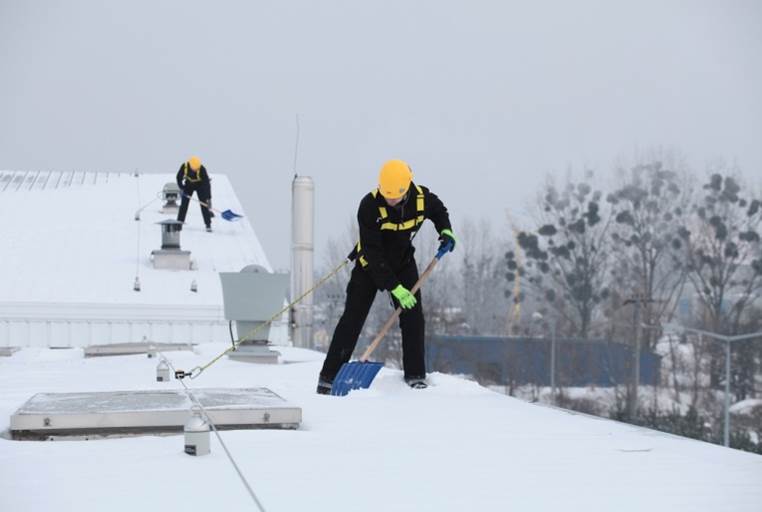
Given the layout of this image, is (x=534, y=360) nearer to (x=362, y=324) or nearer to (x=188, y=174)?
(x=188, y=174)

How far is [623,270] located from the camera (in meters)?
46.4

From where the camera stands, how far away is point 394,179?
6.01 m

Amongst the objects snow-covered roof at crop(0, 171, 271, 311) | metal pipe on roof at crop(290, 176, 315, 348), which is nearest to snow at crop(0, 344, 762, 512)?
snow-covered roof at crop(0, 171, 271, 311)

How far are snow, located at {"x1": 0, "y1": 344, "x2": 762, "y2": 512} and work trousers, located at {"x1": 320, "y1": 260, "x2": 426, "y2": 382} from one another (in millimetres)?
596

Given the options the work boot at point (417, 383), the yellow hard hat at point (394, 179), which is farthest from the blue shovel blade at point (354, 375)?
the yellow hard hat at point (394, 179)

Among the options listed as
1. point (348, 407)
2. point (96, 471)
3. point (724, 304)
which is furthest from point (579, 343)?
point (96, 471)

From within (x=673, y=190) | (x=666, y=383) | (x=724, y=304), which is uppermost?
(x=673, y=190)

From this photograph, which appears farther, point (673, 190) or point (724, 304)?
point (673, 190)

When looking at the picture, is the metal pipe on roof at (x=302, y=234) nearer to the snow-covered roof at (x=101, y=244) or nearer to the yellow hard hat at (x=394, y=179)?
the snow-covered roof at (x=101, y=244)

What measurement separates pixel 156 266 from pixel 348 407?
14473mm

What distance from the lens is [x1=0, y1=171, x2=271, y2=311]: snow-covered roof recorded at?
59.4ft

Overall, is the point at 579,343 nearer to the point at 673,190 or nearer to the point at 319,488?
the point at 673,190

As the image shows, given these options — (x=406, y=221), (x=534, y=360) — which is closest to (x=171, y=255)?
(x=406, y=221)

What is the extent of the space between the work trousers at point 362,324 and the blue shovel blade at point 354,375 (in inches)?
2.4
